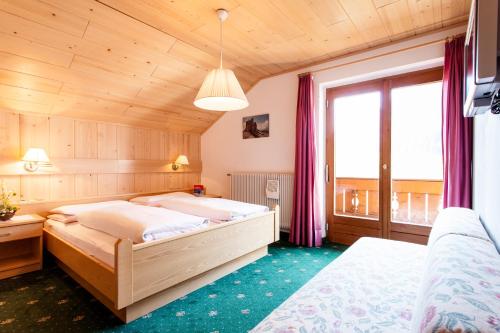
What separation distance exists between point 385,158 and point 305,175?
100 centimetres

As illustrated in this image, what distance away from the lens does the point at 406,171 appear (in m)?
3.20

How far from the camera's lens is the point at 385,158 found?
327cm

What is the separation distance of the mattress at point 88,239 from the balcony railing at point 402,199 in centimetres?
293

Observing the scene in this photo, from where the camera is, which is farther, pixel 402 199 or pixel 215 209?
pixel 402 199

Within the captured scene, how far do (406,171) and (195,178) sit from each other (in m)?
3.43

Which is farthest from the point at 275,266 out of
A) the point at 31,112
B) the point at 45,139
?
the point at 31,112

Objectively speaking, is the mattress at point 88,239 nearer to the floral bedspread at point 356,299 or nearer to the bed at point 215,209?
the bed at point 215,209

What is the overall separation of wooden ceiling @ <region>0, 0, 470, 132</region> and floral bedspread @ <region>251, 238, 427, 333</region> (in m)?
2.13

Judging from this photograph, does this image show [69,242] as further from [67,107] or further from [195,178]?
[195,178]

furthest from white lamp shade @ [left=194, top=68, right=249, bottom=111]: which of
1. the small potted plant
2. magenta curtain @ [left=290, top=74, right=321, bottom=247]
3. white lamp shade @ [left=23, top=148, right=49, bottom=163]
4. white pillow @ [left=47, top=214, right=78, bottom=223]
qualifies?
the small potted plant

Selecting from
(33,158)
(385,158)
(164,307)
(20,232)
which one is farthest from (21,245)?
(385,158)

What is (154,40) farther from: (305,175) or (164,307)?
(164,307)

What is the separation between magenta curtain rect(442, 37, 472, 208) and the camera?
250 centimetres

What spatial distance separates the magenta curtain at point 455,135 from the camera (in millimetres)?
2496
